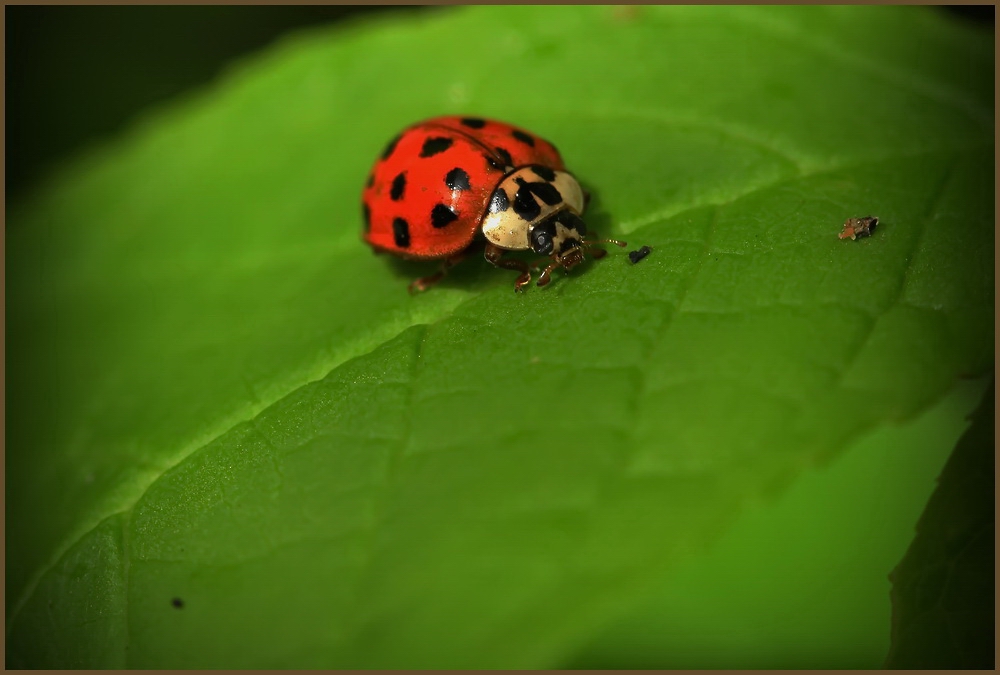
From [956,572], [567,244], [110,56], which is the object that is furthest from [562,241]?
[110,56]

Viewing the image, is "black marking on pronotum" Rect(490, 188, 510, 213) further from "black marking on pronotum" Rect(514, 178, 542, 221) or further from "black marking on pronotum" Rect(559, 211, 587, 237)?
"black marking on pronotum" Rect(559, 211, 587, 237)

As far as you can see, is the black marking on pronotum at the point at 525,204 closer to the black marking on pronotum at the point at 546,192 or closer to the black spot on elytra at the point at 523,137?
the black marking on pronotum at the point at 546,192

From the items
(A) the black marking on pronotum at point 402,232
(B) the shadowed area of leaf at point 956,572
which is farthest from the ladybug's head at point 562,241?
(B) the shadowed area of leaf at point 956,572

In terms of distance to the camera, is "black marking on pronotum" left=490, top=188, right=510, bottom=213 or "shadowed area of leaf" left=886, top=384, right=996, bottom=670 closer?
"shadowed area of leaf" left=886, top=384, right=996, bottom=670

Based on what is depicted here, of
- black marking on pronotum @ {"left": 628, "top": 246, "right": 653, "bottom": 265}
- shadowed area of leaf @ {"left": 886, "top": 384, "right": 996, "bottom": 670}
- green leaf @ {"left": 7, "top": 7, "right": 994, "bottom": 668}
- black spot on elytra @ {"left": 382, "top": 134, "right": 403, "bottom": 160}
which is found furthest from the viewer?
black spot on elytra @ {"left": 382, "top": 134, "right": 403, "bottom": 160}

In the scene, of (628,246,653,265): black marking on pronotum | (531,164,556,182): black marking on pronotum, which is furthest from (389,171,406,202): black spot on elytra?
(628,246,653,265): black marking on pronotum

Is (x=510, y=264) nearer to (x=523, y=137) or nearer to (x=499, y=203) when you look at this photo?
(x=499, y=203)

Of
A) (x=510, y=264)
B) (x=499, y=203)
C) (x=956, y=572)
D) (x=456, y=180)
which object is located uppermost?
(x=456, y=180)
